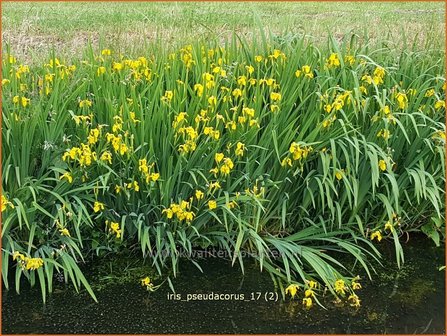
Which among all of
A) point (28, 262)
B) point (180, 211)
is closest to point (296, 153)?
point (180, 211)

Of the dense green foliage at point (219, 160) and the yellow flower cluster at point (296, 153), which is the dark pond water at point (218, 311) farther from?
the yellow flower cluster at point (296, 153)

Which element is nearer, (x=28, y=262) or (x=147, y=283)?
(x=28, y=262)

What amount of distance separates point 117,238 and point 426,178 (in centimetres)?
183

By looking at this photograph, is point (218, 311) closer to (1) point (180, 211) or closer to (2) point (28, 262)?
(1) point (180, 211)

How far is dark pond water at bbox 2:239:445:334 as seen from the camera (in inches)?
110

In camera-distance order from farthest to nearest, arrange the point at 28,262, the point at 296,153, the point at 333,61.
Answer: the point at 333,61 → the point at 296,153 → the point at 28,262

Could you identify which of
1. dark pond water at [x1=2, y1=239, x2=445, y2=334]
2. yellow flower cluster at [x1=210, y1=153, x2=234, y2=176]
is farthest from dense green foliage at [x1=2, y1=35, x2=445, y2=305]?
dark pond water at [x1=2, y1=239, x2=445, y2=334]

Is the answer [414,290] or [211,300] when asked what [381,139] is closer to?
[414,290]

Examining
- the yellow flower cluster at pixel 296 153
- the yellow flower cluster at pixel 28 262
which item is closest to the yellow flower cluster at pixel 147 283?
the yellow flower cluster at pixel 28 262

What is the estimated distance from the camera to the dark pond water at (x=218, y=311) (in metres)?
2.80

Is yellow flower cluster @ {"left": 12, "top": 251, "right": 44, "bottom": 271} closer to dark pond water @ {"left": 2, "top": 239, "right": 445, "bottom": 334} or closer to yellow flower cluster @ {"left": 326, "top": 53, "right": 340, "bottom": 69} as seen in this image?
dark pond water @ {"left": 2, "top": 239, "right": 445, "bottom": 334}

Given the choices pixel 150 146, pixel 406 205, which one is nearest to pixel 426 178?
pixel 406 205

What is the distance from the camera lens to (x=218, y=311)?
2.93 metres

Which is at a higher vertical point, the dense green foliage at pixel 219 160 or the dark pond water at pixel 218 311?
the dense green foliage at pixel 219 160
